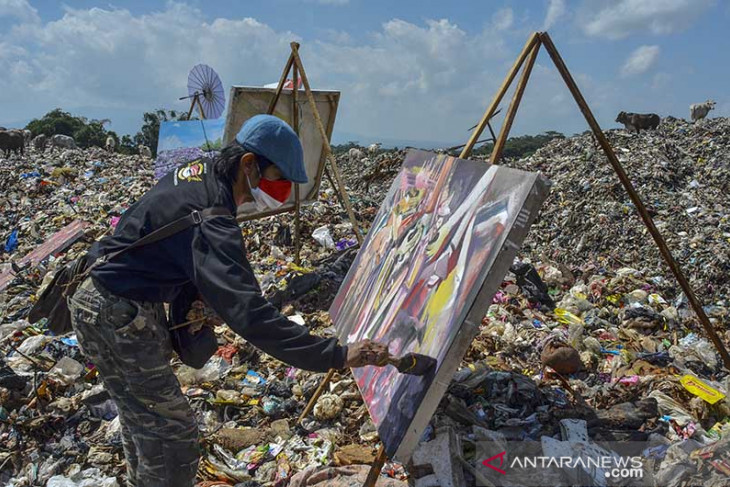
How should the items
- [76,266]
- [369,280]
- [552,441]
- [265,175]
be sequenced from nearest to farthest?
[265,175], [76,266], [552,441], [369,280]

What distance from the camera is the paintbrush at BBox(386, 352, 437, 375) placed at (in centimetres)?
195

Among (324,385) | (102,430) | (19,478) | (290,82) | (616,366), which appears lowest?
(19,478)

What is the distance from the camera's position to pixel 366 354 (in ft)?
6.37

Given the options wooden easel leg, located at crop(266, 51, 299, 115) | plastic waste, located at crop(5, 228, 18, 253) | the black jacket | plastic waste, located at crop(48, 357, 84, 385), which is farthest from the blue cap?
plastic waste, located at crop(5, 228, 18, 253)

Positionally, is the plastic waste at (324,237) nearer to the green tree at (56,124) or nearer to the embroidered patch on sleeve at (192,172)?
the embroidered patch on sleeve at (192,172)

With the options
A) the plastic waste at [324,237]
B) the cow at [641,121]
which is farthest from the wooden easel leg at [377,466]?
the cow at [641,121]

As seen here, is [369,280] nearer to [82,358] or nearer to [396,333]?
[396,333]

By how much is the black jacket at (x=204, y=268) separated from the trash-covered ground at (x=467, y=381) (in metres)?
1.24

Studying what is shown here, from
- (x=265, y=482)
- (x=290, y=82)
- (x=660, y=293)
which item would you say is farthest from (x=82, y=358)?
(x=660, y=293)

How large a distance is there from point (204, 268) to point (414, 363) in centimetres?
87

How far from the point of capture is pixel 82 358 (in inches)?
179

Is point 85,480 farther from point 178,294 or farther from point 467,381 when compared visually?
point 467,381

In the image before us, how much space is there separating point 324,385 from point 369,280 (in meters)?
0.76

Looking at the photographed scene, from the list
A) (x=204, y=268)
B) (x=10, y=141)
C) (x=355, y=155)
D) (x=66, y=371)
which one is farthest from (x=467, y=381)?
(x=10, y=141)
